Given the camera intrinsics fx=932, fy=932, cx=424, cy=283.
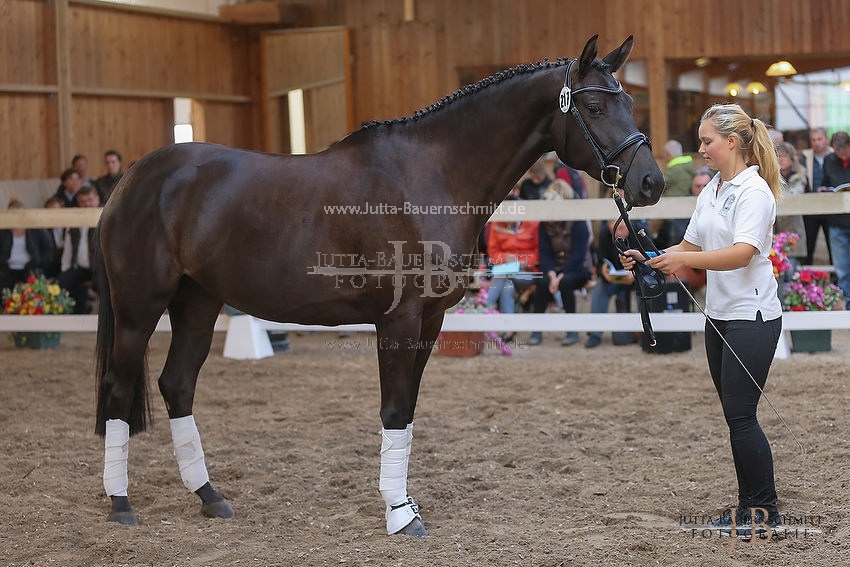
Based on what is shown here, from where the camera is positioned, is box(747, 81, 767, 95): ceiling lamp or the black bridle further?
box(747, 81, 767, 95): ceiling lamp

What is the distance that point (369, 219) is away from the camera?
135 inches

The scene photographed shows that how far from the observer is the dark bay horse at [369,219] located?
131 inches

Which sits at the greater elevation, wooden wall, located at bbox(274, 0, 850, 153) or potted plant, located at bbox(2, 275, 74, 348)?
wooden wall, located at bbox(274, 0, 850, 153)

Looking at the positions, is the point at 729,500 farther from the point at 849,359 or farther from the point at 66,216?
the point at 66,216

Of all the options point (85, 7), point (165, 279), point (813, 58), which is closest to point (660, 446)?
point (165, 279)

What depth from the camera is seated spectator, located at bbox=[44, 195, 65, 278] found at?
8758mm

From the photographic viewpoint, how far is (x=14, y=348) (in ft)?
26.2

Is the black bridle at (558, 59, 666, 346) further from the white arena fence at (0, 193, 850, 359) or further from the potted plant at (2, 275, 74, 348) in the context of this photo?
the potted plant at (2, 275, 74, 348)

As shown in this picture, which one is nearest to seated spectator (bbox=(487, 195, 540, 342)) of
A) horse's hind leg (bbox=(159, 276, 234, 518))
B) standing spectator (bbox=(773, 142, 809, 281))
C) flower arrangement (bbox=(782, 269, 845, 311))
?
flower arrangement (bbox=(782, 269, 845, 311))

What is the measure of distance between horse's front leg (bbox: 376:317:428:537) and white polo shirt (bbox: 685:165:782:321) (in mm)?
1075

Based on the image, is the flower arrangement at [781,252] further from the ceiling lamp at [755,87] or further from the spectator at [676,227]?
the ceiling lamp at [755,87]

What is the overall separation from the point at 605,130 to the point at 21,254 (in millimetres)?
7019

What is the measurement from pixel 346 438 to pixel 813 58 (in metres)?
9.35

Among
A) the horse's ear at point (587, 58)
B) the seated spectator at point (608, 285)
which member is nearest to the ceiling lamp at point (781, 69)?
the seated spectator at point (608, 285)
